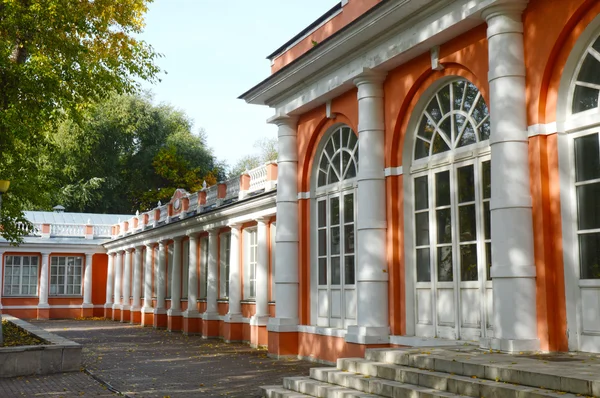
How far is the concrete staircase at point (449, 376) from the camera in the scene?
587cm

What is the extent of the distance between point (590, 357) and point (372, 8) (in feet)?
19.1

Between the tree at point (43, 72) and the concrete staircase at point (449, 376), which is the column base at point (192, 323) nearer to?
the tree at point (43, 72)

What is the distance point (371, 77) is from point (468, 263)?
142 inches

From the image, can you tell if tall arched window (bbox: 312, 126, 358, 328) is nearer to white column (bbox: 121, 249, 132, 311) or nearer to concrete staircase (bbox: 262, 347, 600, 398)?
concrete staircase (bbox: 262, 347, 600, 398)

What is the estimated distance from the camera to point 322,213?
1346 centimetres

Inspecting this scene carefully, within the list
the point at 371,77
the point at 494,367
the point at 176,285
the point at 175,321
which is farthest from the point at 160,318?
the point at 494,367

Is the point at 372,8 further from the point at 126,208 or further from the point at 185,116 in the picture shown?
the point at 185,116

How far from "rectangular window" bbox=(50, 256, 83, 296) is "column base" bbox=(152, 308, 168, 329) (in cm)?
1112

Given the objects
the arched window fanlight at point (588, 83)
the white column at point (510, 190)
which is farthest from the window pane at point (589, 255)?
the arched window fanlight at point (588, 83)

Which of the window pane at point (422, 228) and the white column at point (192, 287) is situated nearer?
the window pane at point (422, 228)

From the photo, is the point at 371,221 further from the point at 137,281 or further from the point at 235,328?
the point at 137,281

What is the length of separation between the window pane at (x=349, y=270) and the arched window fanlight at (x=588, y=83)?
5.33m

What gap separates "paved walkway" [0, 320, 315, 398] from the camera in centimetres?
990

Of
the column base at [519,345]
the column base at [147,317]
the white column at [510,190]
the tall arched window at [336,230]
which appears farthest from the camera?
the column base at [147,317]
